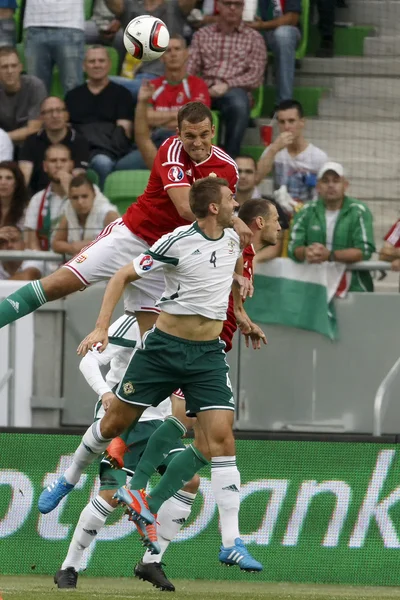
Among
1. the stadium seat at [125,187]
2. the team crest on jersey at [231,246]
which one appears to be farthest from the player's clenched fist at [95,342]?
the stadium seat at [125,187]

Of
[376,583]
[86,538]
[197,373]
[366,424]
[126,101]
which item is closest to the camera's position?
[197,373]

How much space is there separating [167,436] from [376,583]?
2.32 m

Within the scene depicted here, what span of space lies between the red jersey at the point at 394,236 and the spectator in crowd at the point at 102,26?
4379 mm

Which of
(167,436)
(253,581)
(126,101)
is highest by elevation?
(126,101)

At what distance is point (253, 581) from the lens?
8844 millimetres

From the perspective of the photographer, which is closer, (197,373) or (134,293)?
(197,373)

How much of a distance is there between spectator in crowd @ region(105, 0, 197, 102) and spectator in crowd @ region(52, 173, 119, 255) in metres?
2.15

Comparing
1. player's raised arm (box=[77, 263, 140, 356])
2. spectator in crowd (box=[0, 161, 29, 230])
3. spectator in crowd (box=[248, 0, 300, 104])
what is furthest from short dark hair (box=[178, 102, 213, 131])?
spectator in crowd (box=[248, 0, 300, 104])

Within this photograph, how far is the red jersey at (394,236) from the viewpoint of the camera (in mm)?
10391

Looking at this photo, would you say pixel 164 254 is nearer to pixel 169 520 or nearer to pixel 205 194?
pixel 205 194

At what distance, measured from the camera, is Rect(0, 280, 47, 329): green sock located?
7.98 meters

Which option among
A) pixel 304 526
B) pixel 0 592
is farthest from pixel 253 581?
pixel 0 592

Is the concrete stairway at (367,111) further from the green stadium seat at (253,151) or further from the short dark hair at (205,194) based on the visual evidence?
the short dark hair at (205,194)

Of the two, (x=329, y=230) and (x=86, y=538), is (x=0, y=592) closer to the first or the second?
(x=86, y=538)
